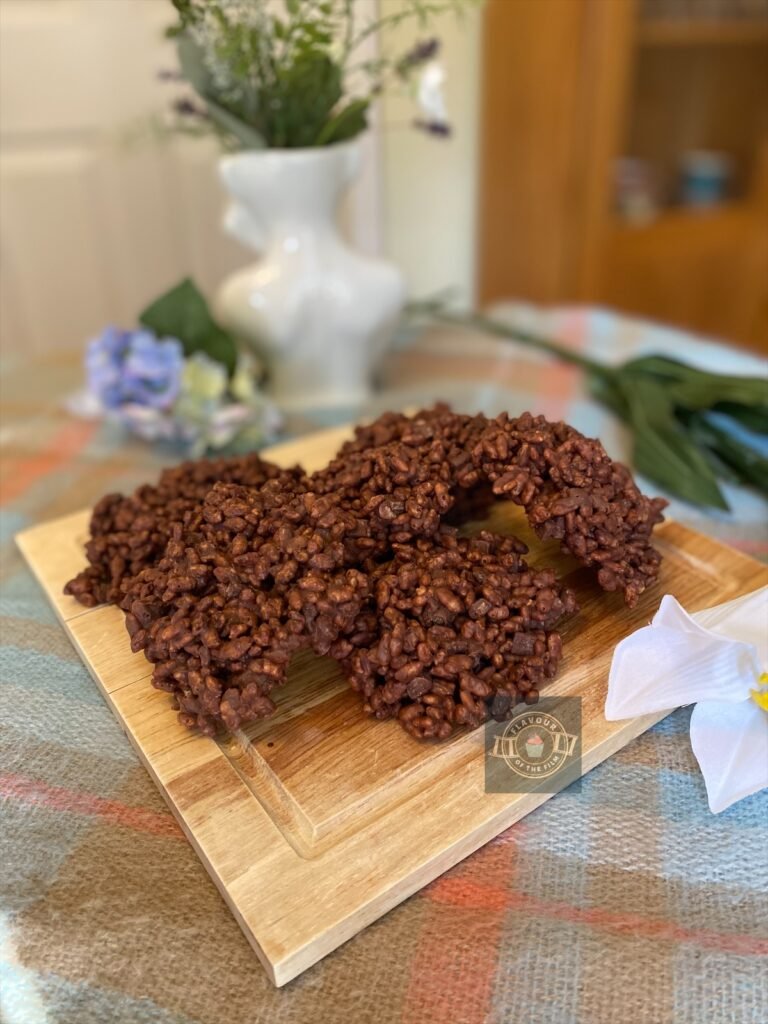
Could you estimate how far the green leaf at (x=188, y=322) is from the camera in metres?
0.95

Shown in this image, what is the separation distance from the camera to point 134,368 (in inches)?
36.3

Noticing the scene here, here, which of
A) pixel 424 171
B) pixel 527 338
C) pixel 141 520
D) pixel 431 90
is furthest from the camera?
pixel 424 171

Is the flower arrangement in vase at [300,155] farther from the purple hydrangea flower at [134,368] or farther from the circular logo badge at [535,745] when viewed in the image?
the circular logo badge at [535,745]

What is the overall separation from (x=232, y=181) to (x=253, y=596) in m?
0.63

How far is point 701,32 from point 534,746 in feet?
6.46

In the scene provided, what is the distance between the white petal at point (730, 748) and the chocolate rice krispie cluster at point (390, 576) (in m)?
0.10

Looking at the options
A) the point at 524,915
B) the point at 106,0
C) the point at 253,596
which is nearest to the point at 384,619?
the point at 253,596

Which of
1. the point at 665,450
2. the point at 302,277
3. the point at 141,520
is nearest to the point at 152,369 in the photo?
the point at 302,277

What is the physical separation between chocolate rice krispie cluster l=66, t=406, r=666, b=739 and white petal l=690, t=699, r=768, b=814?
0.10m

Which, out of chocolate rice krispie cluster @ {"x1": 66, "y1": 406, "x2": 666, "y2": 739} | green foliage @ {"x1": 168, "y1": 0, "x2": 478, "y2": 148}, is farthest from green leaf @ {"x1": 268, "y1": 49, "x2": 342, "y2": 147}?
chocolate rice krispie cluster @ {"x1": 66, "y1": 406, "x2": 666, "y2": 739}

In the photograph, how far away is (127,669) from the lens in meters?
0.56

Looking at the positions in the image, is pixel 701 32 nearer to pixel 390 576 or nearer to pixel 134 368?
pixel 134 368

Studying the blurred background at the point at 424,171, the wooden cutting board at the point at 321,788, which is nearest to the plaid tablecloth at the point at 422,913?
the wooden cutting board at the point at 321,788

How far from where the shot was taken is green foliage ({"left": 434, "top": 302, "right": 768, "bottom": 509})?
2.71 ft
